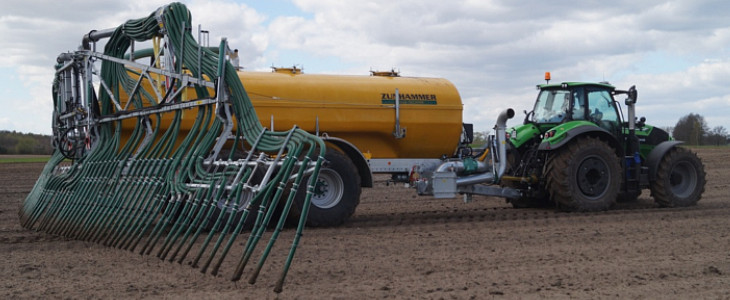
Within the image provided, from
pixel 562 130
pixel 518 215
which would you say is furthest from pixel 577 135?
pixel 518 215

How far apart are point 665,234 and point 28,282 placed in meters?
6.76

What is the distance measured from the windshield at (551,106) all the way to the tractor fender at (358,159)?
124 inches

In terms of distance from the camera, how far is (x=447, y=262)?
694 cm

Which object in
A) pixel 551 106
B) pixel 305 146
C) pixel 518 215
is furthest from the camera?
pixel 551 106

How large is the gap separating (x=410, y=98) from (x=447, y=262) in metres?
4.26

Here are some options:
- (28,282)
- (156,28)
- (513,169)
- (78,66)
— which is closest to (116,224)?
(28,282)

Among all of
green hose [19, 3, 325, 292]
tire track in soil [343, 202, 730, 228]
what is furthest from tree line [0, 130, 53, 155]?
tire track in soil [343, 202, 730, 228]

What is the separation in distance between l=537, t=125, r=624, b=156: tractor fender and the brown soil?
1.01 meters

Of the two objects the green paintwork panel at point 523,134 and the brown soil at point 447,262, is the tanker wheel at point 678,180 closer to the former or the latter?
the brown soil at point 447,262

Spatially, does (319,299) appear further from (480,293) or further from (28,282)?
(28,282)

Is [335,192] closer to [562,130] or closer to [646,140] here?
[562,130]

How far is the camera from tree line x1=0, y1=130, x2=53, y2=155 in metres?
37.9

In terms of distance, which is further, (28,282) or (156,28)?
(156,28)

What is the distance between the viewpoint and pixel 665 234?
8.61 metres
